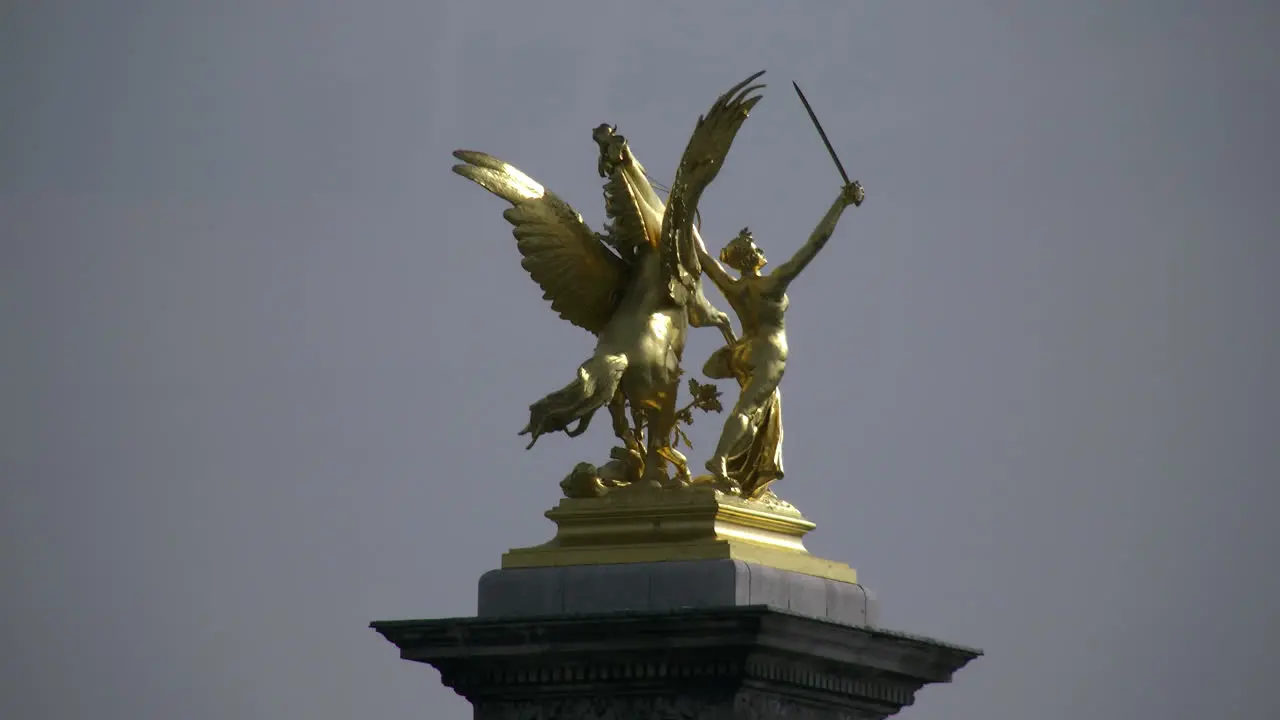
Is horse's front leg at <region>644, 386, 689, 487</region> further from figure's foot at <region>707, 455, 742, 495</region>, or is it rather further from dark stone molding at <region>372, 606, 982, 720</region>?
dark stone molding at <region>372, 606, 982, 720</region>

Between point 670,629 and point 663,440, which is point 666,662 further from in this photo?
point 663,440

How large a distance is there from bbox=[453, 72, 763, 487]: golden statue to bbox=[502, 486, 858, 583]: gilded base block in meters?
0.29

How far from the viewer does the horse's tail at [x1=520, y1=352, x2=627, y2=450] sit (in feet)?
85.1

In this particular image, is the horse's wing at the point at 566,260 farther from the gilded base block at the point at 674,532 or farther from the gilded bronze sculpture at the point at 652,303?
the gilded base block at the point at 674,532

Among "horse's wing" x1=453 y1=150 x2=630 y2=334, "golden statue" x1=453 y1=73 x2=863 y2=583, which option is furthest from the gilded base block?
"horse's wing" x1=453 y1=150 x2=630 y2=334

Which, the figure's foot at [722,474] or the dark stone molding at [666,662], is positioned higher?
the figure's foot at [722,474]

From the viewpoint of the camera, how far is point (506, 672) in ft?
84.5

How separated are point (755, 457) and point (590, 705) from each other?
2195mm

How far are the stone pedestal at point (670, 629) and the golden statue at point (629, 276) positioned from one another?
0.60m

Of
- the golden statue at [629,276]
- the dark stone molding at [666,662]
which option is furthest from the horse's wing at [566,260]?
the dark stone molding at [666,662]

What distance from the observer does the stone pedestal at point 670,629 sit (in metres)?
25.0

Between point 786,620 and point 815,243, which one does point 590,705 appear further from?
point 815,243

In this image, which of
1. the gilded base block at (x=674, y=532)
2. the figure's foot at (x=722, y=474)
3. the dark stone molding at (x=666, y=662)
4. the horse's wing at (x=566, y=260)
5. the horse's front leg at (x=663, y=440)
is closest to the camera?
the dark stone molding at (x=666, y=662)

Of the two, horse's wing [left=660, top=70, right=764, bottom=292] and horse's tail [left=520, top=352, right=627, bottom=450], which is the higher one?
horse's wing [left=660, top=70, right=764, bottom=292]
